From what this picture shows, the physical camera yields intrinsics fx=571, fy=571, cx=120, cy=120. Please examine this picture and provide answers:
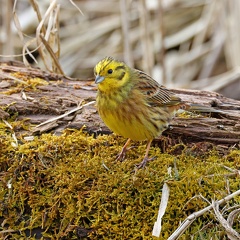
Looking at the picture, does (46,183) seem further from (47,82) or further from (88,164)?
(47,82)

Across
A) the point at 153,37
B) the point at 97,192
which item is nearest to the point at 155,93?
the point at 97,192

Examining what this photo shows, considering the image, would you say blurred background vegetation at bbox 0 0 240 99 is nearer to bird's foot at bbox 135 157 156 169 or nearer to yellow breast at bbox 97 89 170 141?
yellow breast at bbox 97 89 170 141

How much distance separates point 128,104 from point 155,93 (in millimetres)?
295

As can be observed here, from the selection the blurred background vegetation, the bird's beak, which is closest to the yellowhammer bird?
the bird's beak

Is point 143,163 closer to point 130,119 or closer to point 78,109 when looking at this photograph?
point 130,119

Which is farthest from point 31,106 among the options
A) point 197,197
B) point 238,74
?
point 238,74

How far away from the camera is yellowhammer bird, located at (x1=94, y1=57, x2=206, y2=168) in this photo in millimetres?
3271

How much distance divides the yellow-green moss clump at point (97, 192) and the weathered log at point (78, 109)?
22 cm

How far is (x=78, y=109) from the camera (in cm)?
372

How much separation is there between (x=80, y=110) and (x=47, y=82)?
50cm

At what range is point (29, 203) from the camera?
121 inches

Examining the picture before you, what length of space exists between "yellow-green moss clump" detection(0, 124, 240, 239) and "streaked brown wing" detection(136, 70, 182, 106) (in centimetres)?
41

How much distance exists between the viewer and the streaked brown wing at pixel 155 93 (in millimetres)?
3539

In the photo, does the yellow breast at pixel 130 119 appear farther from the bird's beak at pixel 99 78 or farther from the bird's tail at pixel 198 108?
the bird's tail at pixel 198 108
